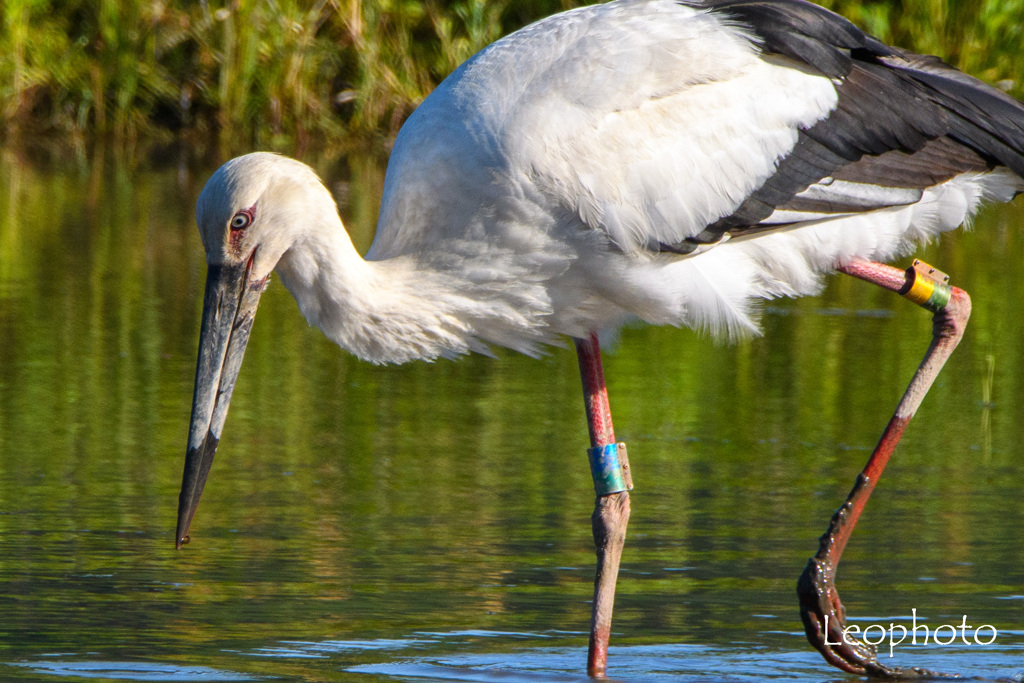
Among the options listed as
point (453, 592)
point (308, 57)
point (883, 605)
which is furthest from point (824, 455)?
point (308, 57)

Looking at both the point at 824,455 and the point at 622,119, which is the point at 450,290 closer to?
the point at 622,119

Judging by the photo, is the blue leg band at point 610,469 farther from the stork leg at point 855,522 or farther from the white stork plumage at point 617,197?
the stork leg at point 855,522

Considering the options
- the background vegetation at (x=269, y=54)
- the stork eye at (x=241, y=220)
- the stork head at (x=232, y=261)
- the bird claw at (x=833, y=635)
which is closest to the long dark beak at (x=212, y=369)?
the stork head at (x=232, y=261)

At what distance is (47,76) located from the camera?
660 inches

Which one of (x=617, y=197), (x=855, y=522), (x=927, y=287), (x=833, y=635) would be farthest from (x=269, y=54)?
(x=833, y=635)

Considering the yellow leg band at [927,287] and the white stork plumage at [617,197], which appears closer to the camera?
the white stork plumage at [617,197]

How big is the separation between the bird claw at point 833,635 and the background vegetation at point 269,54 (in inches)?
435

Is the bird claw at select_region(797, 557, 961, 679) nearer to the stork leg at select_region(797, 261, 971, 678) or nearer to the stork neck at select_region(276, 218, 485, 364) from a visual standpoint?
the stork leg at select_region(797, 261, 971, 678)

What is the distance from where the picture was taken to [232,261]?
17.1ft

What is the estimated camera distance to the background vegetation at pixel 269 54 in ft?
52.2

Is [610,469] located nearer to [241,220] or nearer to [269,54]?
[241,220]

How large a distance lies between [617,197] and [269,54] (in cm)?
1118

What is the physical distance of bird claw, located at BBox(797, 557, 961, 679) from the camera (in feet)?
17.0

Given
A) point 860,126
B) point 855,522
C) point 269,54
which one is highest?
point 269,54
